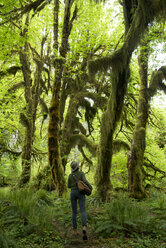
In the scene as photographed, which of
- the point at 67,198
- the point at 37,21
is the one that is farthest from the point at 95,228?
the point at 37,21

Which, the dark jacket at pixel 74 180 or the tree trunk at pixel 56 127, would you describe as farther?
the tree trunk at pixel 56 127

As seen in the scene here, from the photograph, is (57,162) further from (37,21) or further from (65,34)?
(37,21)

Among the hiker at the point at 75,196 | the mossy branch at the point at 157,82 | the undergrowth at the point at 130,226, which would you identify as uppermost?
the mossy branch at the point at 157,82

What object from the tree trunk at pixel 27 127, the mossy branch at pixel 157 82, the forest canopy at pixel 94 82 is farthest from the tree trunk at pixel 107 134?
the tree trunk at pixel 27 127

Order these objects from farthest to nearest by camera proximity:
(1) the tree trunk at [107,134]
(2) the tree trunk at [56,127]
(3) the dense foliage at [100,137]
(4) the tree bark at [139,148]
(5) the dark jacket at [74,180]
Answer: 1. (4) the tree bark at [139,148]
2. (2) the tree trunk at [56,127]
3. (1) the tree trunk at [107,134]
4. (5) the dark jacket at [74,180]
5. (3) the dense foliage at [100,137]

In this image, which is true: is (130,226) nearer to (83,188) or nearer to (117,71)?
(83,188)

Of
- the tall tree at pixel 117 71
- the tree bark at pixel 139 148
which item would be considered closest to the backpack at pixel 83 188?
the tall tree at pixel 117 71

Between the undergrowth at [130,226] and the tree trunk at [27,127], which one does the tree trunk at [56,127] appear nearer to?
the tree trunk at [27,127]

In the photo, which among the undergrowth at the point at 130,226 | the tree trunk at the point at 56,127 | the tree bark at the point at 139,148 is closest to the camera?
the undergrowth at the point at 130,226

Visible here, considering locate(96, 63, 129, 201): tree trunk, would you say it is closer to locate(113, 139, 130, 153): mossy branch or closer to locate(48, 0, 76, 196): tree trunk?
locate(48, 0, 76, 196): tree trunk

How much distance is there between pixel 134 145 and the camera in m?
8.68

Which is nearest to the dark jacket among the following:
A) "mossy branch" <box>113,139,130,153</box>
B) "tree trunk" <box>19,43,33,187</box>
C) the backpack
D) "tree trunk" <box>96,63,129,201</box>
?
the backpack

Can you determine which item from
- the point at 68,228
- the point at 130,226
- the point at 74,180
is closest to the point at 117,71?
the point at 74,180

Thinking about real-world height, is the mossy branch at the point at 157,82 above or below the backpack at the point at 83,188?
above
